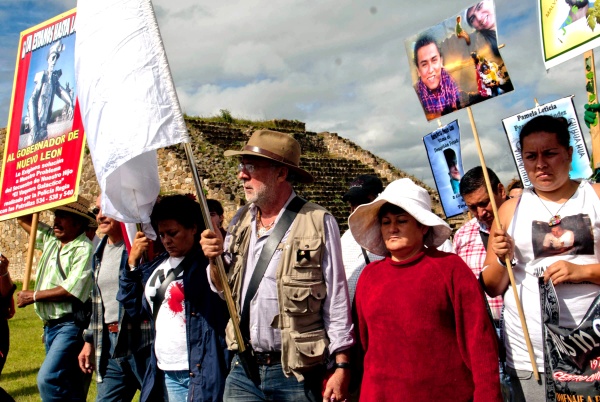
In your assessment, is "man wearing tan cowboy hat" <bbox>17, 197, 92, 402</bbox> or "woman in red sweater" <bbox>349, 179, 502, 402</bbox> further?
"man wearing tan cowboy hat" <bbox>17, 197, 92, 402</bbox>

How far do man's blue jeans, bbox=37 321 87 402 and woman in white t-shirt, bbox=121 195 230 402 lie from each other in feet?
4.17

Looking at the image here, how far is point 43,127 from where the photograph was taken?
5.66 metres

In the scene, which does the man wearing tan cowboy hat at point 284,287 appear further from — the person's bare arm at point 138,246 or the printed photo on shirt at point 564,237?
the printed photo on shirt at point 564,237

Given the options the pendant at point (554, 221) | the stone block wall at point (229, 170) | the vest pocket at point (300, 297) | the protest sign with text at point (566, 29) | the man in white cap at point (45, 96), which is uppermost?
the stone block wall at point (229, 170)

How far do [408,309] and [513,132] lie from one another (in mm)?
3376

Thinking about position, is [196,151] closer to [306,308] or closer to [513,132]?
[513,132]

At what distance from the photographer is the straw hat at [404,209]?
330 centimetres

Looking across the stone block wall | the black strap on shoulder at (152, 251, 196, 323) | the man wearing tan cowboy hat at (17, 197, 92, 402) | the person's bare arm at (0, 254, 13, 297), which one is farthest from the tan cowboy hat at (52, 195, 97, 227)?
the stone block wall

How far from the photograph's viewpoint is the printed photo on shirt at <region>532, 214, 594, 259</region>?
10.5 feet

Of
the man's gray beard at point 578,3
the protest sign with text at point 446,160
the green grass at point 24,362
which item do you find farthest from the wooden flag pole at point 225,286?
the protest sign with text at point 446,160

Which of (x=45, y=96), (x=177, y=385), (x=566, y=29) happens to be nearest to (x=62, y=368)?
A: (x=177, y=385)

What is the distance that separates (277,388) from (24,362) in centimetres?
753

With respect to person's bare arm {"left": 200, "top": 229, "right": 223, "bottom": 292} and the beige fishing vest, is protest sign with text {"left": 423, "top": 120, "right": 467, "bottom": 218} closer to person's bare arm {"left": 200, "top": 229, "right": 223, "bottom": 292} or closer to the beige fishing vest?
the beige fishing vest

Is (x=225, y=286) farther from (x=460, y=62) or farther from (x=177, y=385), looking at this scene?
(x=460, y=62)
